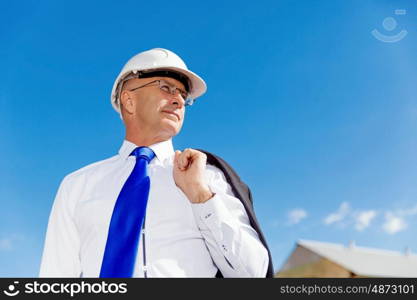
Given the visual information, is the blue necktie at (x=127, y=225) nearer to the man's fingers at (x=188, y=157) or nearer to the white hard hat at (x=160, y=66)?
the man's fingers at (x=188, y=157)

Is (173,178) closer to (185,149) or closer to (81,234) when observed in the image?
(185,149)

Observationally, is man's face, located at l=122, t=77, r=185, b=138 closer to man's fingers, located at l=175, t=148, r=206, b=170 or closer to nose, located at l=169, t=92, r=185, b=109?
nose, located at l=169, t=92, r=185, b=109

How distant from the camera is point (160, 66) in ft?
14.6

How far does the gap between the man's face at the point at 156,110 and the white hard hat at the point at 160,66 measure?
10cm

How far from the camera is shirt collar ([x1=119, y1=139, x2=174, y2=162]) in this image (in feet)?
14.3

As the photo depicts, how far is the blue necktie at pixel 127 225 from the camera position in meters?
3.66

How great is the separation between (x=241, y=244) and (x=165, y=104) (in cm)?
139

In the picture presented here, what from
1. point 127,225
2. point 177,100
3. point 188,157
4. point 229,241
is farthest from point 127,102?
point 229,241

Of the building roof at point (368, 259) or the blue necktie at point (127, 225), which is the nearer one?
the blue necktie at point (127, 225)

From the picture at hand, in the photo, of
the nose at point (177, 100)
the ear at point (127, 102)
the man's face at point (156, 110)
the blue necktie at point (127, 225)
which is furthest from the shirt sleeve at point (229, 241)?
the ear at point (127, 102)

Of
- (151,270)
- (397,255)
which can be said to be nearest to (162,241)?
(151,270)

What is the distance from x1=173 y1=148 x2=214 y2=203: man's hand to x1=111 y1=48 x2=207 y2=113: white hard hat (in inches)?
34.0

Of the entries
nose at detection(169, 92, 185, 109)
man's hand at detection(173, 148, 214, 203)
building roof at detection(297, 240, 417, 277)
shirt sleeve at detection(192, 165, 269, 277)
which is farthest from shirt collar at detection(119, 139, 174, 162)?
building roof at detection(297, 240, 417, 277)

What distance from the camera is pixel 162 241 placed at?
12.5ft
